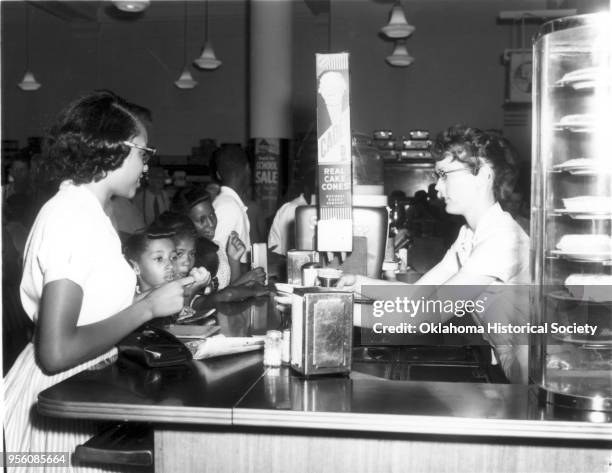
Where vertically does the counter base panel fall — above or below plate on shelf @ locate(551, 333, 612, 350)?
below

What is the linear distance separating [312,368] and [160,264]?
1.18 m

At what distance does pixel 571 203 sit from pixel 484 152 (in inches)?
26.6

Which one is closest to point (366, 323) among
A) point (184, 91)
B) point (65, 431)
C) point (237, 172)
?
point (65, 431)

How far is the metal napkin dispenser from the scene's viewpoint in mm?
1433

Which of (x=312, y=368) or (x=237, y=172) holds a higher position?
(x=237, y=172)

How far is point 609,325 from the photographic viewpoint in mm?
1479

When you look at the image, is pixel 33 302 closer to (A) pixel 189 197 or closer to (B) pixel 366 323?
(B) pixel 366 323

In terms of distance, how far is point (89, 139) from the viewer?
5.40ft

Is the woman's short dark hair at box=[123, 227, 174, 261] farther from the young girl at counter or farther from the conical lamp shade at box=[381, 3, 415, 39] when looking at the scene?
the conical lamp shade at box=[381, 3, 415, 39]

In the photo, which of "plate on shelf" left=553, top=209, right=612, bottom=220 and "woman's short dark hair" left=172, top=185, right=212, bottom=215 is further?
"woman's short dark hair" left=172, top=185, right=212, bottom=215

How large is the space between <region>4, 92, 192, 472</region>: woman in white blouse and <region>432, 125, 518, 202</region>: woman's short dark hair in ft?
3.27

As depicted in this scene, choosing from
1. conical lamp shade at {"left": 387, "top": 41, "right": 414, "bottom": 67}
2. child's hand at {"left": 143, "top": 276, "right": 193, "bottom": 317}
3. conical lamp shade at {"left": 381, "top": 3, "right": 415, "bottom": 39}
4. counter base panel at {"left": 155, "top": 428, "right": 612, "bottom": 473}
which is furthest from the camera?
conical lamp shade at {"left": 387, "top": 41, "right": 414, "bottom": 67}

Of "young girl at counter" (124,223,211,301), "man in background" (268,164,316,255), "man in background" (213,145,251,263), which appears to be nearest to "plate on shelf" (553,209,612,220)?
"young girl at counter" (124,223,211,301)

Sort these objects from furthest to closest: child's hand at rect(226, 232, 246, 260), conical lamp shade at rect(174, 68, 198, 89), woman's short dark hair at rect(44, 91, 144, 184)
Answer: conical lamp shade at rect(174, 68, 198, 89), child's hand at rect(226, 232, 246, 260), woman's short dark hair at rect(44, 91, 144, 184)
